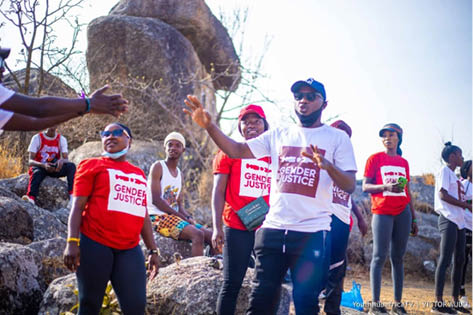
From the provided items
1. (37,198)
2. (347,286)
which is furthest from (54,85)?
(347,286)

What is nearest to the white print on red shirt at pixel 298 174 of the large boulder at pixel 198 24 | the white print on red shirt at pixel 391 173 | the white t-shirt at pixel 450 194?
the white print on red shirt at pixel 391 173

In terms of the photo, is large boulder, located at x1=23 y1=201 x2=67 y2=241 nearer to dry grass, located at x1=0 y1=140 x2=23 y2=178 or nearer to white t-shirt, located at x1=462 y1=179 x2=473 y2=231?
dry grass, located at x1=0 y1=140 x2=23 y2=178

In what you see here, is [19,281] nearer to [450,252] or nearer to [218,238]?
[218,238]

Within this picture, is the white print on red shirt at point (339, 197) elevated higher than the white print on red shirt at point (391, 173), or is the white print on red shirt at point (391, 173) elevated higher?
the white print on red shirt at point (391, 173)

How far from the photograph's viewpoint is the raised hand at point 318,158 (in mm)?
3156

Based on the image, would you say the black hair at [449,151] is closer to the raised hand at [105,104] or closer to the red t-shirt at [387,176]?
the red t-shirt at [387,176]

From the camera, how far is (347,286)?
9.11 metres

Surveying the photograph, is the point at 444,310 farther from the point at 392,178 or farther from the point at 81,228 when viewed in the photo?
the point at 81,228

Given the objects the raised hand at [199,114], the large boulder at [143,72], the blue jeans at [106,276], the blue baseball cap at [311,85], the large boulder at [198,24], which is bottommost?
the blue jeans at [106,276]

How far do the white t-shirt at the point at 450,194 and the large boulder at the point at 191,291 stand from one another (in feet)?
10.1

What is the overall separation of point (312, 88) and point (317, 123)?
264 mm

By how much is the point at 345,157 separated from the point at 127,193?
1.68 metres

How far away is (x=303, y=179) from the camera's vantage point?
3357 millimetres

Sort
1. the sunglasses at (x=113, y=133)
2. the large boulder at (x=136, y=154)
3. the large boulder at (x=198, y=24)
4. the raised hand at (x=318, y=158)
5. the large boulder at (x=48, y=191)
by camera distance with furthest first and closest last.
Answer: the large boulder at (x=198, y=24), the large boulder at (x=136, y=154), the large boulder at (x=48, y=191), the sunglasses at (x=113, y=133), the raised hand at (x=318, y=158)
